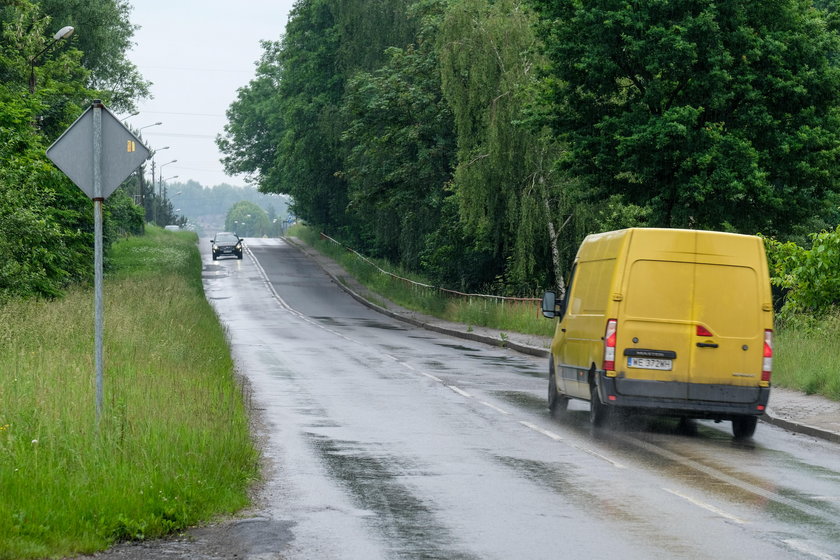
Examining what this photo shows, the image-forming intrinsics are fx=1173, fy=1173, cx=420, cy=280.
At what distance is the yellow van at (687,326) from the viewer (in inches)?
551

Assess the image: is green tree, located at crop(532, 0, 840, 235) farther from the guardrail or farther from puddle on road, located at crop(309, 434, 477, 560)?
puddle on road, located at crop(309, 434, 477, 560)

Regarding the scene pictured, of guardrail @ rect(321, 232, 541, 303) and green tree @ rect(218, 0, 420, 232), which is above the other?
green tree @ rect(218, 0, 420, 232)

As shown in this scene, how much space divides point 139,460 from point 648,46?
66.2 ft

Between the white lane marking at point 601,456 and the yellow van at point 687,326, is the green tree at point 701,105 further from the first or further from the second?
the white lane marking at point 601,456

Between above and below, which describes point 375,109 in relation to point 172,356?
above

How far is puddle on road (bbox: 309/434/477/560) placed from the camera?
311 inches

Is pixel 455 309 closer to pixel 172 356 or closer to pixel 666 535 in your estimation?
pixel 172 356

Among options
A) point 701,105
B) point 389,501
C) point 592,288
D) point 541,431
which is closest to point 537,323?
point 701,105

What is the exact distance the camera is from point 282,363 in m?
25.1

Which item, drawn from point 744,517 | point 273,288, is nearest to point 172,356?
point 744,517

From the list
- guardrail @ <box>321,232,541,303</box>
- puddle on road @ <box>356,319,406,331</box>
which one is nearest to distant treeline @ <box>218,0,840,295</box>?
guardrail @ <box>321,232,541,303</box>

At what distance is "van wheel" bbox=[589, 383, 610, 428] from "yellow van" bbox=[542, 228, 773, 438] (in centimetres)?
33

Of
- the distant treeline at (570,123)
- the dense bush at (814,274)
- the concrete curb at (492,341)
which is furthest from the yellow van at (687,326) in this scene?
the distant treeline at (570,123)

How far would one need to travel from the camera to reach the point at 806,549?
790 centimetres
